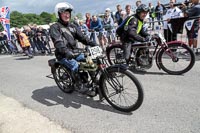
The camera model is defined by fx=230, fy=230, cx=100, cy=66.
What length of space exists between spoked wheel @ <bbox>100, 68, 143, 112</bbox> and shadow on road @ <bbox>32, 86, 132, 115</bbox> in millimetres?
185

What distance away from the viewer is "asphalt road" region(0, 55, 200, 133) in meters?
3.51

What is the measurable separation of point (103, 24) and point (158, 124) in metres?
8.11

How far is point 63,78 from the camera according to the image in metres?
5.15

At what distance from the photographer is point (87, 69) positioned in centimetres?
430

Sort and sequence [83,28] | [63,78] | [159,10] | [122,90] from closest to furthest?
[122,90] < [63,78] < [83,28] < [159,10]

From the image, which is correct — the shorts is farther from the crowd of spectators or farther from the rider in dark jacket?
the rider in dark jacket

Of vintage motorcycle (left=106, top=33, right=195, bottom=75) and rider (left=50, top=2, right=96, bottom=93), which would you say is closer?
rider (left=50, top=2, right=96, bottom=93)

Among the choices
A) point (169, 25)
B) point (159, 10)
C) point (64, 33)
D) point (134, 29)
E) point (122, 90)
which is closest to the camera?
point (122, 90)

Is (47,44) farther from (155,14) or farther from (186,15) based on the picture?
(186,15)

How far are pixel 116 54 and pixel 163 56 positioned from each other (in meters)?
1.35

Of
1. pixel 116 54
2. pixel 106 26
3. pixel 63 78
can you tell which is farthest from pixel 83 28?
pixel 63 78

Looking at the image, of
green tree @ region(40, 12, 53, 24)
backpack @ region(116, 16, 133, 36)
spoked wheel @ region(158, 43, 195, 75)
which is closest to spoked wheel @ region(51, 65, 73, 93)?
backpack @ region(116, 16, 133, 36)

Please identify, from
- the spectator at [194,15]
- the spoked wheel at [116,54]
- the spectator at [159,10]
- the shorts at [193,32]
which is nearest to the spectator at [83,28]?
the spoked wheel at [116,54]

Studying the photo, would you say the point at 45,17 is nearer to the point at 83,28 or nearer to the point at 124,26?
the point at 83,28
